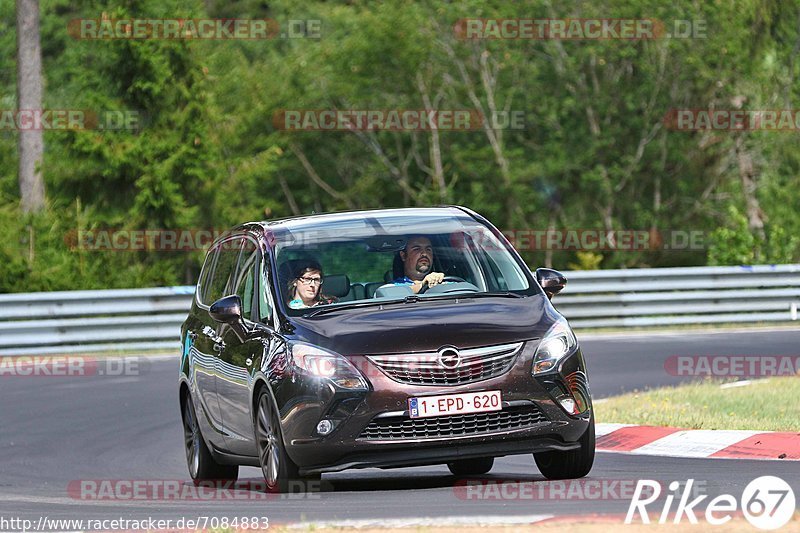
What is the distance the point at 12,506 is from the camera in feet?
33.7

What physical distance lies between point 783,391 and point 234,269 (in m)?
6.55

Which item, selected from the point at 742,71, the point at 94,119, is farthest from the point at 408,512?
the point at 742,71

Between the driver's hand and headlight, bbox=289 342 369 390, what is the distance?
1.37m

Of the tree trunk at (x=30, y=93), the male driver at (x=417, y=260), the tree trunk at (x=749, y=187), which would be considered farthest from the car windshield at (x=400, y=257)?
the tree trunk at (x=749, y=187)

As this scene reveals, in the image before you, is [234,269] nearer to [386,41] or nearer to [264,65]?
[386,41]

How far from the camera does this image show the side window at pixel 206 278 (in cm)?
1226

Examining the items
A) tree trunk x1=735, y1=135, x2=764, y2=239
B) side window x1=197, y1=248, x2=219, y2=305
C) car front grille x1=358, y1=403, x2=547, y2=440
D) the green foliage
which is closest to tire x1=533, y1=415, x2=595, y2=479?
car front grille x1=358, y1=403, x2=547, y2=440

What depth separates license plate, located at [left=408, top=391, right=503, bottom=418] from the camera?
30.5ft

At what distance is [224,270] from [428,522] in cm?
428

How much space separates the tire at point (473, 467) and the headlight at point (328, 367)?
7.07 feet

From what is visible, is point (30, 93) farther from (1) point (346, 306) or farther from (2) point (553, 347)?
(2) point (553, 347)

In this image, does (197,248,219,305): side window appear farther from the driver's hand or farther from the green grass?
the green grass

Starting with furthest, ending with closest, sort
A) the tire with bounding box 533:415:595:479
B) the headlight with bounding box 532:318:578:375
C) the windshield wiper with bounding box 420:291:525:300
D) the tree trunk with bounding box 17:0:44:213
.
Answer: the tree trunk with bounding box 17:0:44:213 < the windshield wiper with bounding box 420:291:525:300 < the tire with bounding box 533:415:595:479 < the headlight with bounding box 532:318:578:375

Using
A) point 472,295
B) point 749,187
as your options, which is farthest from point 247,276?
point 749,187
